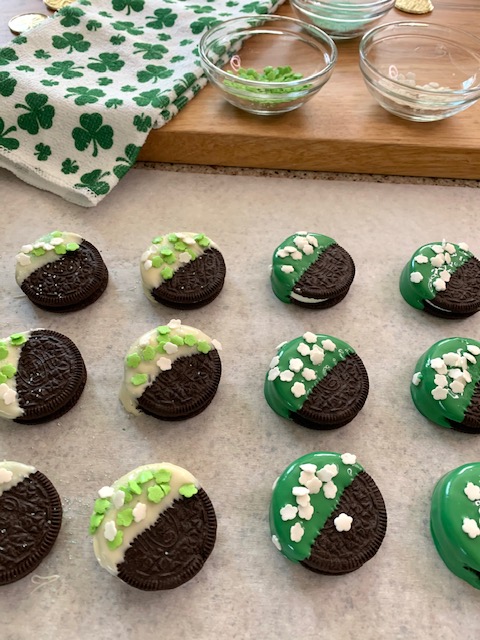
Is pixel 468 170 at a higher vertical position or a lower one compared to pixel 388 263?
higher

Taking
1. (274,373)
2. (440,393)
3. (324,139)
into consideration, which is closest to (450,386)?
(440,393)

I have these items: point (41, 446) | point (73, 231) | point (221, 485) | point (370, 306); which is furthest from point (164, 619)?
point (73, 231)

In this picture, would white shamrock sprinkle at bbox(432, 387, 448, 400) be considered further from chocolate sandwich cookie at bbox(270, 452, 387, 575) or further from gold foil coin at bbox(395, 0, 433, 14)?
gold foil coin at bbox(395, 0, 433, 14)

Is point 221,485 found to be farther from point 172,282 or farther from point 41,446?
point 172,282

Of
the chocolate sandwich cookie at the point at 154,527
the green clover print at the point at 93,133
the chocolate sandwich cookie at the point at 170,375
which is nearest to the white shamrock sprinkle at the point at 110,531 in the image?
the chocolate sandwich cookie at the point at 154,527

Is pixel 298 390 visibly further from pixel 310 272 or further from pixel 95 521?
pixel 95 521

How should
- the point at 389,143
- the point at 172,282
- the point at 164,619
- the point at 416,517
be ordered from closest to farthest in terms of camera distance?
the point at 164,619 < the point at 416,517 < the point at 172,282 < the point at 389,143
